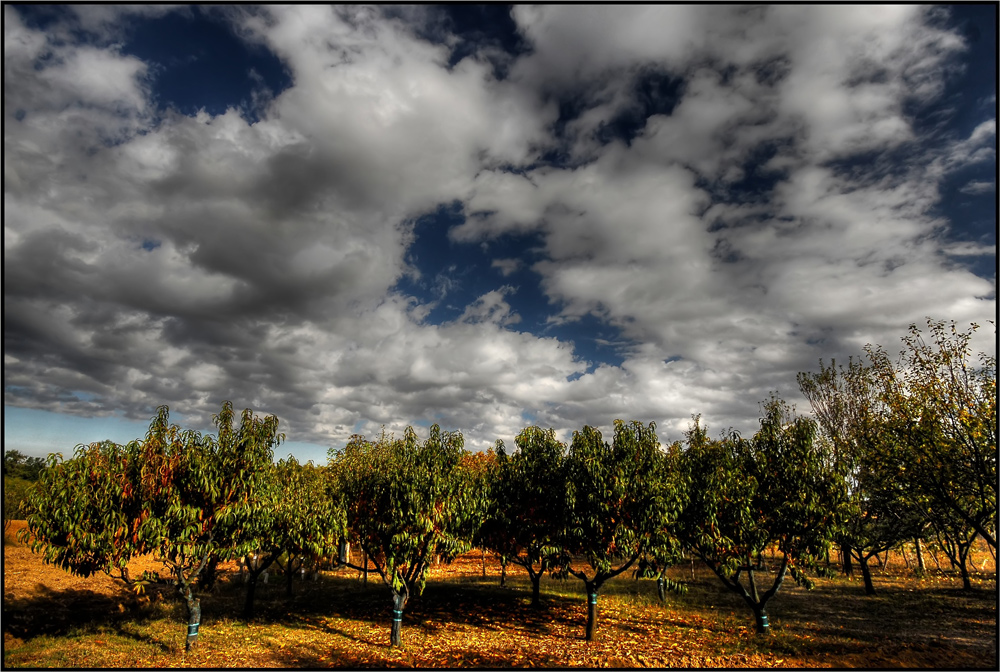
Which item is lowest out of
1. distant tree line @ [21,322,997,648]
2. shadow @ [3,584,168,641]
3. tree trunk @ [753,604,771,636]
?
shadow @ [3,584,168,641]

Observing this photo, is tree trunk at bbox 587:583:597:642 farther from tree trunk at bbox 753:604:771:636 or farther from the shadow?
the shadow

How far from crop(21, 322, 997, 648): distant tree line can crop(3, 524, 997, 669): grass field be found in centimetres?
219

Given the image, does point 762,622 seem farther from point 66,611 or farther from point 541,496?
point 66,611

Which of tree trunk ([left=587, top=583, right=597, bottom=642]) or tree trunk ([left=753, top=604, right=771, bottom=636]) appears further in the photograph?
tree trunk ([left=753, top=604, right=771, bottom=636])

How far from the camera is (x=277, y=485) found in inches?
964

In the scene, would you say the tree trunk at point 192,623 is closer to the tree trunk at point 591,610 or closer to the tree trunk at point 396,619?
the tree trunk at point 396,619

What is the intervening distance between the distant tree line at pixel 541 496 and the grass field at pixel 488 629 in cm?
219

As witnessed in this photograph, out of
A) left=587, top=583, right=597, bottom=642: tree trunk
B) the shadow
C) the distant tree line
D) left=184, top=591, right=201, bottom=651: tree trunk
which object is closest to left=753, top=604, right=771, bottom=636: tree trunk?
the distant tree line

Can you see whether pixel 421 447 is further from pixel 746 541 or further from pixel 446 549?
pixel 746 541

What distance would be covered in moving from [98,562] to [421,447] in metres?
14.4

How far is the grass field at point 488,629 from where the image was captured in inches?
825

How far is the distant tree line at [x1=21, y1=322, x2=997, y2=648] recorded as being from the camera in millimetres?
20922

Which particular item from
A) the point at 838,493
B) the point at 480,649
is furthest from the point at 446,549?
the point at 838,493

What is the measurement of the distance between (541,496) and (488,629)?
25.9 feet
